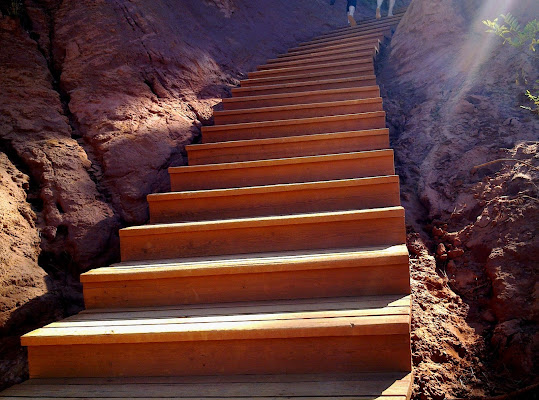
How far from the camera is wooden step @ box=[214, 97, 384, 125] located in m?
3.54

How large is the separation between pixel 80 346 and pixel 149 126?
70.6 inches

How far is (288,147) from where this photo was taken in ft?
10.4

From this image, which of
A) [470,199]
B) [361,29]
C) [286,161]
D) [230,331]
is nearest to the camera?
[230,331]

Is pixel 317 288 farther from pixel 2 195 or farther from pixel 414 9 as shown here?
pixel 414 9

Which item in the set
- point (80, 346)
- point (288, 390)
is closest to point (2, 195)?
point (80, 346)

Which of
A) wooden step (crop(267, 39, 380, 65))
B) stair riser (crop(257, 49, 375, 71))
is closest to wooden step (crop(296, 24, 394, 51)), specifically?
wooden step (crop(267, 39, 380, 65))

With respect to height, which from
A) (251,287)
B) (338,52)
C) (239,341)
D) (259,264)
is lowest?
(239,341)

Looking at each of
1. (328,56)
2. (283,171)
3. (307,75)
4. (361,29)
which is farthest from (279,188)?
(361,29)

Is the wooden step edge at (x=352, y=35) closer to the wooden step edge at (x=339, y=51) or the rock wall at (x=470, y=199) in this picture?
the wooden step edge at (x=339, y=51)

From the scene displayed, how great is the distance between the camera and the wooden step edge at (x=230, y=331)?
163 centimetres

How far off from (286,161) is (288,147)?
0.34 metres

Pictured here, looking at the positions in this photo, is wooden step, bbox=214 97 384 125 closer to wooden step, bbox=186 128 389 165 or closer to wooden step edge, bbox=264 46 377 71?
wooden step, bbox=186 128 389 165

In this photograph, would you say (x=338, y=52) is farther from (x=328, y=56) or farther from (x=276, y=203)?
(x=276, y=203)

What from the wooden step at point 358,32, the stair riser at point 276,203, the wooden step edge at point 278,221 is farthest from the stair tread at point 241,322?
the wooden step at point 358,32
